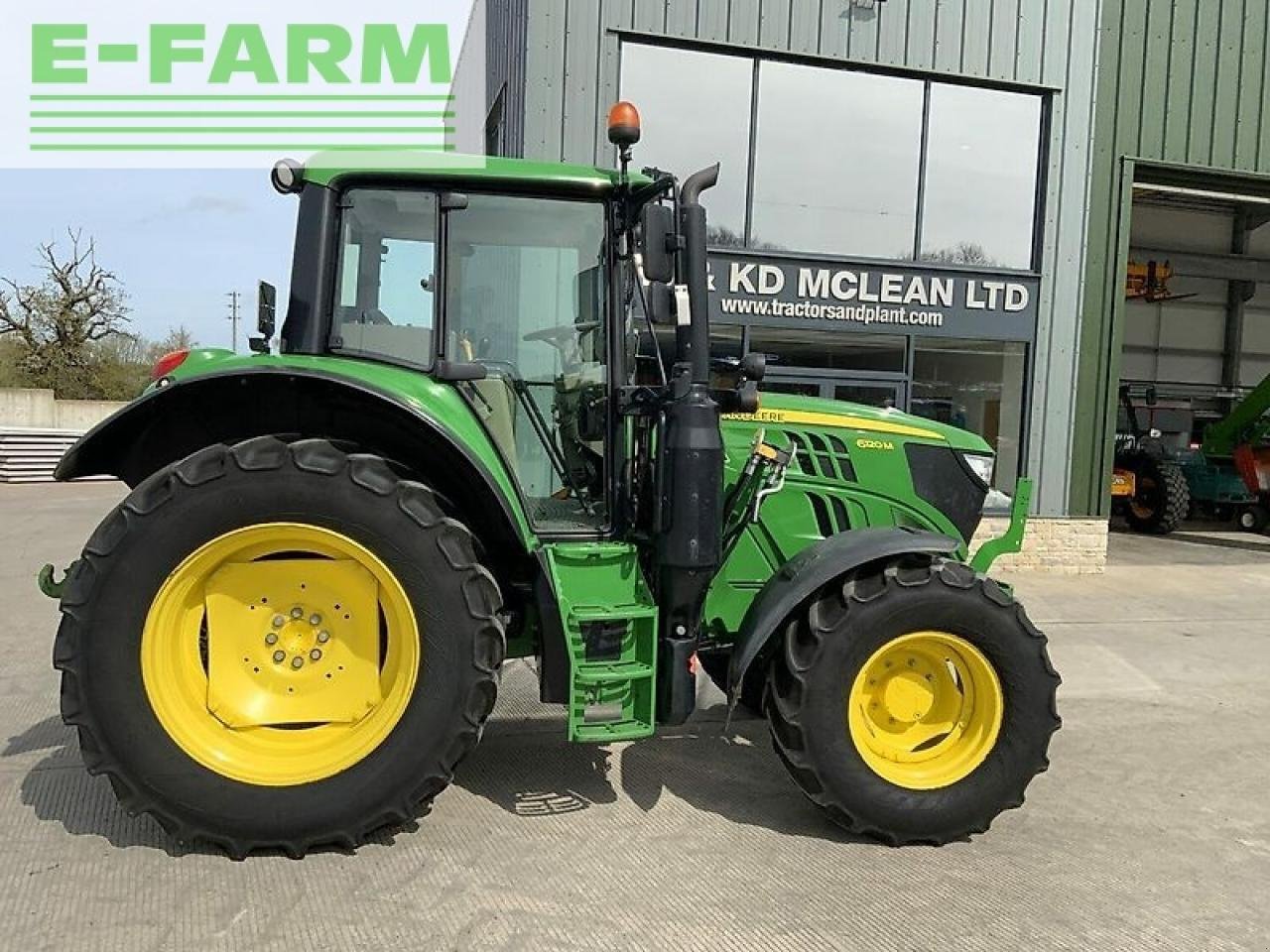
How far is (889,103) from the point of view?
9.48 m

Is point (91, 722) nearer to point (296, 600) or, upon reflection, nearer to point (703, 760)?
point (296, 600)

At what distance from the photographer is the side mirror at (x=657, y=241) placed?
A: 3.11 metres

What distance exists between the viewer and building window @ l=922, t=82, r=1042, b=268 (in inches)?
379

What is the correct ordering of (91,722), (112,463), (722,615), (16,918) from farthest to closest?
(722,615), (112,463), (91,722), (16,918)

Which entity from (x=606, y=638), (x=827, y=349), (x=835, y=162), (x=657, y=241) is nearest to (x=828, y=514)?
(x=606, y=638)

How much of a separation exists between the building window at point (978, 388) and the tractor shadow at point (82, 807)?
25.1 ft

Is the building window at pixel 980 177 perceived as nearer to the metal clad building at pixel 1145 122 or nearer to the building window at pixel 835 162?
the building window at pixel 835 162

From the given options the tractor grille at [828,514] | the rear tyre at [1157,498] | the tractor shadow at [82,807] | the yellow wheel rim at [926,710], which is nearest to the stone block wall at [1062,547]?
the rear tyre at [1157,498]

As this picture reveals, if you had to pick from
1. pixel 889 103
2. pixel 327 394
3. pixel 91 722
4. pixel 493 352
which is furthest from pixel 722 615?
pixel 889 103

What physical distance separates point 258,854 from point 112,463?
1522mm

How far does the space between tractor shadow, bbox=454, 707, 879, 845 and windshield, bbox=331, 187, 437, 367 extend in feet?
5.65

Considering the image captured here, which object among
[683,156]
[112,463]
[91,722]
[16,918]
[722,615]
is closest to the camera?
[16,918]

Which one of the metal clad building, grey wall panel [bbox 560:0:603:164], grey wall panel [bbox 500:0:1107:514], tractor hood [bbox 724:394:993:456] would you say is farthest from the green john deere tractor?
the metal clad building

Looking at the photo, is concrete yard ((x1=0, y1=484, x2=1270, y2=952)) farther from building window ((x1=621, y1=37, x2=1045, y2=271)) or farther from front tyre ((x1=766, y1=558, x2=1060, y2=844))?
building window ((x1=621, y1=37, x2=1045, y2=271))
